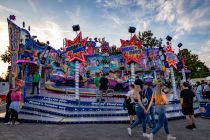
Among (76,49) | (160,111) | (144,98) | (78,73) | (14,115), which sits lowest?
(14,115)

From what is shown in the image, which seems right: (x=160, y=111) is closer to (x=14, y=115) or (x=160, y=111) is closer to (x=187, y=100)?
(x=187, y=100)

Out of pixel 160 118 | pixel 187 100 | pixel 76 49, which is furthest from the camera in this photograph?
pixel 76 49

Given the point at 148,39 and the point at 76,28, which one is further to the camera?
the point at 148,39

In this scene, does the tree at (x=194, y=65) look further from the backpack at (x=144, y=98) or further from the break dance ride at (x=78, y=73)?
the backpack at (x=144, y=98)

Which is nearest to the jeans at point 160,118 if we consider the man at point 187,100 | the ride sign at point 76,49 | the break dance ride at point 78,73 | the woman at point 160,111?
the woman at point 160,111

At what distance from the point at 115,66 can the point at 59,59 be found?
24.6 ft

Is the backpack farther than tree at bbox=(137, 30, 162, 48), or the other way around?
tree at bbox=(137, 30, 162, 48)

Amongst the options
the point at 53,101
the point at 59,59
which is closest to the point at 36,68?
the point at 59,59

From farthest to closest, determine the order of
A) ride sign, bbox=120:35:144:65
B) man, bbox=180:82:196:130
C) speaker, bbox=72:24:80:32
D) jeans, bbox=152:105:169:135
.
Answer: speaker, bbox=72:24:80:32, ride sign, bbox=120:35:144:65, man, bbox=180:82:196:130, jeans, bbox=152:105:169:135

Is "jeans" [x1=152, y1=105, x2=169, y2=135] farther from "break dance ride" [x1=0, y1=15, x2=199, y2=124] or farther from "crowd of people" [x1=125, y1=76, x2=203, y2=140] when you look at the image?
"break dance ride" [x1=0, y1=15, x2=199, y2=124]

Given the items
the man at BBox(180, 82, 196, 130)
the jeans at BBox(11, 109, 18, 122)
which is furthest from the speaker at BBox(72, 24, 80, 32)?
the man at BBox(180, 82, 196, 130)

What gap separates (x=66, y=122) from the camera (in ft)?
30.1

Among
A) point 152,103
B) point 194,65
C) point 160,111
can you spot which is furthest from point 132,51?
point 194,65

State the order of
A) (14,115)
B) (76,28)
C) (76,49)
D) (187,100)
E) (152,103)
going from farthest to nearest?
(76,28) < (76,49) < (14,115) < (187,100) < (152,103)
